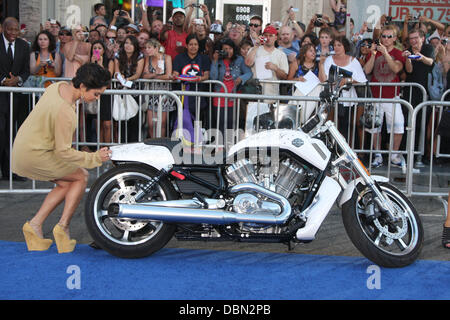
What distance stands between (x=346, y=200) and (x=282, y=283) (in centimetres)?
89

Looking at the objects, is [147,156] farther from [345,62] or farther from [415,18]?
[415,18]

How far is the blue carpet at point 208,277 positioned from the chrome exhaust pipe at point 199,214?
1.23 ft

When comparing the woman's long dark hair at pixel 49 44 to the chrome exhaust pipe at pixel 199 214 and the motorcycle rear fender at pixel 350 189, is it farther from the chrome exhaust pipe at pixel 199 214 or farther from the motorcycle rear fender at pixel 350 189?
the motorcycle rear fender at pixel 350 189

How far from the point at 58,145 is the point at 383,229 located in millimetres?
2633

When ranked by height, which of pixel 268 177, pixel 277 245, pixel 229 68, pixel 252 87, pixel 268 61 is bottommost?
pixel 277 245

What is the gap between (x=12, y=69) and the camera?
8.81m

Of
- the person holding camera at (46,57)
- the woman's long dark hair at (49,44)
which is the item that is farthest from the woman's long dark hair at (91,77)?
the woman's long dark hair at (49,44)

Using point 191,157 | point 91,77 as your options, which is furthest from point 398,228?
point 91,77

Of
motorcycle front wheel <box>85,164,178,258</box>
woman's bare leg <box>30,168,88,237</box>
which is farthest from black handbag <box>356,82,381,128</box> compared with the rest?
woman's bare leg <box>30,168,88,237</box>

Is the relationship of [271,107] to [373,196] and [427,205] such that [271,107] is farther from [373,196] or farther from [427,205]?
[373,196]

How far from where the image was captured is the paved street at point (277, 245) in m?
5.83

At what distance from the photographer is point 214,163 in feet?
17.8
